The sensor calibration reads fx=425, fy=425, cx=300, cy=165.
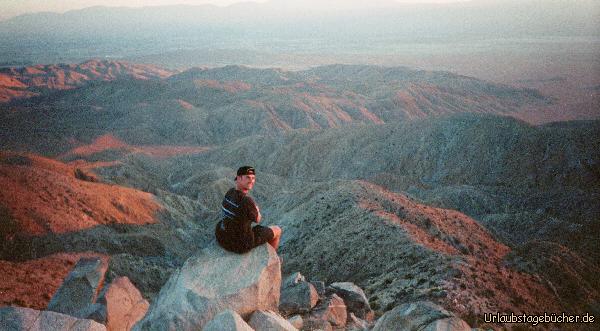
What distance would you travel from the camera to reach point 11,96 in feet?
398

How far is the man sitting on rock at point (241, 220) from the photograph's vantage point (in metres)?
8.68

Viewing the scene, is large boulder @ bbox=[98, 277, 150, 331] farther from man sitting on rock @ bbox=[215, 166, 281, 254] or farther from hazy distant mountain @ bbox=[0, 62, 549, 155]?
hazy distant mountain @ bbox=[0, 62, 549, 155]

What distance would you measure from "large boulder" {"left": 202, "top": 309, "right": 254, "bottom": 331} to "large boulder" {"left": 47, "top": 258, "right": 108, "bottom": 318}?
24.1ft

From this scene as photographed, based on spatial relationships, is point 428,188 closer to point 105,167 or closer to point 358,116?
point 105,167

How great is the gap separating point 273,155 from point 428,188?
26.3m

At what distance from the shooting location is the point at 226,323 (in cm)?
714

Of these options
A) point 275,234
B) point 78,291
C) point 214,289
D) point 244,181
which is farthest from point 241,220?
point 78,291

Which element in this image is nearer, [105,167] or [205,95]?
[105,167]

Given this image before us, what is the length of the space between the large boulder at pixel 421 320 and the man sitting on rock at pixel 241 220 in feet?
9.97

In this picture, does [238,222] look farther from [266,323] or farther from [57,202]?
[57,202]

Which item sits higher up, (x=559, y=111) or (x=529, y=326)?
(x=529, y=326)

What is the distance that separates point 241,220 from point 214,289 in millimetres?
1448

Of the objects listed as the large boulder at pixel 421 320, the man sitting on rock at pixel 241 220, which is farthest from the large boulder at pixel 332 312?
the man sitting on rock at pixel 241 220

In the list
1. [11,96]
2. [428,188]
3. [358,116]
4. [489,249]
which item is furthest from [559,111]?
[11,96]
